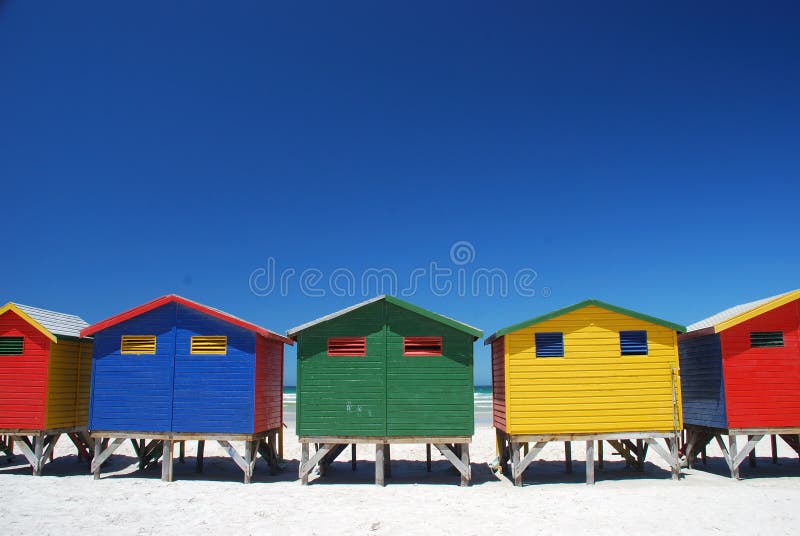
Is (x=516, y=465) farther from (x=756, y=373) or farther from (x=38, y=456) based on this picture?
(x=38, y=456)

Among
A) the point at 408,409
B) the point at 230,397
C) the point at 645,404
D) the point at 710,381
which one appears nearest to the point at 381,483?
the point at 408,409

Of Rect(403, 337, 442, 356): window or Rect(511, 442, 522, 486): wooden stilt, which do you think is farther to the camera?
Rect(403, 337, 442, 356): window

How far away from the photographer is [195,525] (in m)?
13.1

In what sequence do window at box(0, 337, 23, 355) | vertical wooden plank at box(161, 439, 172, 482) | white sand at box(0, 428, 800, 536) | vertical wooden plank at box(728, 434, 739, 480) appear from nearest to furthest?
white sand at box(0, 428, 800, 536) → vertical wooden plank at box(728, 434, 739, 480) → vertical wooden plank at box(161, 439, 172, 482) → window at box(0, 337, 23, 355)

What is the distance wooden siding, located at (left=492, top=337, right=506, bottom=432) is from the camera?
58.7 feet

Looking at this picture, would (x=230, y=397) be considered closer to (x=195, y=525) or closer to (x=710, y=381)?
(x=195, y=525)

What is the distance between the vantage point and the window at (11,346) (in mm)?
19047

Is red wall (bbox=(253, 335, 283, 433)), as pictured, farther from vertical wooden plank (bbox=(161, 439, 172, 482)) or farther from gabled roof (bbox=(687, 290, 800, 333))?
gabled roof (bbox=(687, 290, 800, 333))

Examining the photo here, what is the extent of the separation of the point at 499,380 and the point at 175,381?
9579mm

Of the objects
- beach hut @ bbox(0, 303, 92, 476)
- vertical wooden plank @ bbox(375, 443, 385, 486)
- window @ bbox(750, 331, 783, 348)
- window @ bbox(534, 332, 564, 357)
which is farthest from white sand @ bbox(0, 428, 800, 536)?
window @ bbox(750, 331, 783, 348)

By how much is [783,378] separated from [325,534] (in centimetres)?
1386

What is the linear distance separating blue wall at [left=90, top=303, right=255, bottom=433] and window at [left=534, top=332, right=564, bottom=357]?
8209mm

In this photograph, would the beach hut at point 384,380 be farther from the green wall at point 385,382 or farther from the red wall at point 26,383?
the red wall at point 26,383

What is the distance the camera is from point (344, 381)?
17.6 metres
